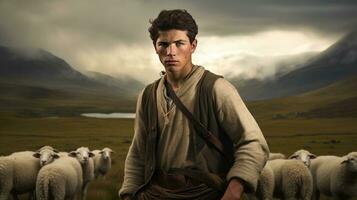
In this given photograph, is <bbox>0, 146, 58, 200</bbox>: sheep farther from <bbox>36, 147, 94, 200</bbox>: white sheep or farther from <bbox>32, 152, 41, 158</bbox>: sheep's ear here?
<bbox>36, 147, 94, 200</bbox>: white sheep

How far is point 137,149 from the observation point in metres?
2.87

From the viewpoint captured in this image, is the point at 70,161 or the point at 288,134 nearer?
the point at 70,161

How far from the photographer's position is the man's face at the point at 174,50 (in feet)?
8.53

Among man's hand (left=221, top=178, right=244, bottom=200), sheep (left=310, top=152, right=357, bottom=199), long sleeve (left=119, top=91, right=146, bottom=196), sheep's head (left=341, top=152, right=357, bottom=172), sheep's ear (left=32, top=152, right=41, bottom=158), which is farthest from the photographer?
sheep's ear (left=32, top=152, right=41, bottom=158)

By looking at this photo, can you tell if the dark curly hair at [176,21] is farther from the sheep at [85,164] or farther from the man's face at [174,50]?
the sheep at [85,164]

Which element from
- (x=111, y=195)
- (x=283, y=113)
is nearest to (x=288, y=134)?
(x=283, y=113)

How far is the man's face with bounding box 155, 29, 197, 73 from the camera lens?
260 centimetres

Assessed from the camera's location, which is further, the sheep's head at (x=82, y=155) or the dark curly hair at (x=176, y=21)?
the sheep's head at (x=82, y=155)

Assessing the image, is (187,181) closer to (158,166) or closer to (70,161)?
(158,166)

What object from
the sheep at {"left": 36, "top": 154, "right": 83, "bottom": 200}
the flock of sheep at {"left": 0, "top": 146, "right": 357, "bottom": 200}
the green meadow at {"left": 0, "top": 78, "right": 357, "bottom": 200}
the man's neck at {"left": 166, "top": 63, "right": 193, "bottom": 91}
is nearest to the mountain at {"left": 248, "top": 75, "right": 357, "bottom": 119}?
the green meadow at {"left": 0, "top": 78, "right": 357, "bottom": 200}

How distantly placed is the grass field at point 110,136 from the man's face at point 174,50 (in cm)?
1364

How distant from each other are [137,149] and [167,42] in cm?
63

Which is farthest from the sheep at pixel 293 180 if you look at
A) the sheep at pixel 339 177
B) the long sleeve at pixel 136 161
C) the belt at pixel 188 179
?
the belt at pixel 188 179

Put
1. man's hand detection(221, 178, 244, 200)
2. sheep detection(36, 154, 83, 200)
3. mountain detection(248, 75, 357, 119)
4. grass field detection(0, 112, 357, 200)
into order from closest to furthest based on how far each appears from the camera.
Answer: man's hand detection(221, 178, 244, 200)
sheep detection(36, 154, 83, 200)
grass field detection(0, 112, 357, 200)
mountain detection(248, 75, 357, 119)
